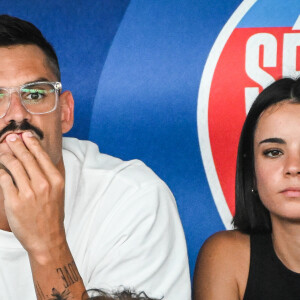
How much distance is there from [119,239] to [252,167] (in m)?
0.41

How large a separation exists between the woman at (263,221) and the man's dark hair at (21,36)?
1.62 feet

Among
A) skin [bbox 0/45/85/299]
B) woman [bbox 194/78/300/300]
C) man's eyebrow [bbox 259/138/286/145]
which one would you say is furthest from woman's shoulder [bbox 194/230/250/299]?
skin [bbox 0/45/85/299]

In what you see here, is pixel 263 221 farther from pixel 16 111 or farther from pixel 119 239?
pixel 16 111

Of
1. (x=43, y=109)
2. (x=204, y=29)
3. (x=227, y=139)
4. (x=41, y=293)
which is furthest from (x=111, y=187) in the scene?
(x=204, y=29)

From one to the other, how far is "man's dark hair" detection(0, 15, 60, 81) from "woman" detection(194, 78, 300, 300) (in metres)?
0.49

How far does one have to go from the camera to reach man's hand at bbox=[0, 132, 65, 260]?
3.71ft

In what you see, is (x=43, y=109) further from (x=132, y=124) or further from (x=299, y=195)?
(x=299, y=195)

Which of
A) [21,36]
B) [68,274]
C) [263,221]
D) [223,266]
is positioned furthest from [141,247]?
[21,36]

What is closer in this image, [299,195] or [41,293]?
[41,293]

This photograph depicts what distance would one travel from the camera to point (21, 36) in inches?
57.0

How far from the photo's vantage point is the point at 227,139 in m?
1.75

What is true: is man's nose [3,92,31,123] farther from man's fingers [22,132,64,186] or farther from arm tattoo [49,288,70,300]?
arm tattoo [49,288,70,300]

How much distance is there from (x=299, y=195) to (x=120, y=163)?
419 mm

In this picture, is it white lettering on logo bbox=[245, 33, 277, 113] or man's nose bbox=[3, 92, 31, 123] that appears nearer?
man's nose bbox=[3, 92, 31, 123]
